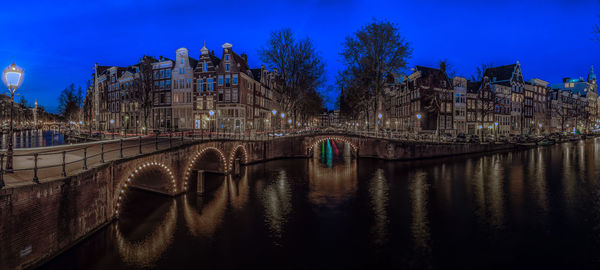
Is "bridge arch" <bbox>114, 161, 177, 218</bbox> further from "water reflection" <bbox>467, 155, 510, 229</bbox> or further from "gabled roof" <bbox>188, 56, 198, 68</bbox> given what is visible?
"gabled roof" <bbox>188, 56, 198, 68</bbox>

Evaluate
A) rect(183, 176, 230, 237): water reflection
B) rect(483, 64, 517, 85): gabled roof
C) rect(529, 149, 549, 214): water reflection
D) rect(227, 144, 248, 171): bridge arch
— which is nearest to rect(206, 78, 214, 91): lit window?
rect(227, 144, 248, 171): bridge arch

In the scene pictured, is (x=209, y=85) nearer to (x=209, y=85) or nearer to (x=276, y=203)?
(x=209, y=85)

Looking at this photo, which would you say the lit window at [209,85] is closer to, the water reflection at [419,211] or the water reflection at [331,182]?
the water reflection at [331,182]

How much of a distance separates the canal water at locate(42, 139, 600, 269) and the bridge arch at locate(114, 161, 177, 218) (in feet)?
3.33

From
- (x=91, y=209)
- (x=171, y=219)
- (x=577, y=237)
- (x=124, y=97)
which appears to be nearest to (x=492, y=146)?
(x=577, y=237)

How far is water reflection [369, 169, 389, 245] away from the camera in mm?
14978

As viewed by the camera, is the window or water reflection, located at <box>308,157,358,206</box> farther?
the window

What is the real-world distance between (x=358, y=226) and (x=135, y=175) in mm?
12643

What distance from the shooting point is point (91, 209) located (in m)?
13.3

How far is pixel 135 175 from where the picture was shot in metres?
16.6

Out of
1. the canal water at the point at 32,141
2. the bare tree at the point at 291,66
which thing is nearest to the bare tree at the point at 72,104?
the canal water at the point at 32,141

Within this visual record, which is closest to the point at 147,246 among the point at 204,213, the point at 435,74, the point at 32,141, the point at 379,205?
the point at 204,213

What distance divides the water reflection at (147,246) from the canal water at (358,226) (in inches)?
1.8

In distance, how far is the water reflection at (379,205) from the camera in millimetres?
14978
